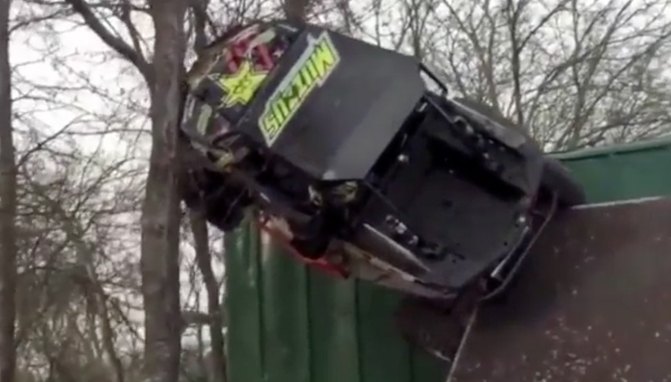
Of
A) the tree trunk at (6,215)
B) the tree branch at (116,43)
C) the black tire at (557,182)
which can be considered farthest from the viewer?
the tree trunk at (6,215)

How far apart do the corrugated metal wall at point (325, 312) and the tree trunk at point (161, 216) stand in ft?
18.5

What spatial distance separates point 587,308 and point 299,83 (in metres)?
1.02

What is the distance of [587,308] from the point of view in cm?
350

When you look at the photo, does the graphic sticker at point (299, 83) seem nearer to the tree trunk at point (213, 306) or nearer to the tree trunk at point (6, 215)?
the tree trunk at point (213, 306)

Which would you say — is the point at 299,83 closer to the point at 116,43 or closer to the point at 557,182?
the point at 557,182

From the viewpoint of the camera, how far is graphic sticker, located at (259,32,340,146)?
11.6ft

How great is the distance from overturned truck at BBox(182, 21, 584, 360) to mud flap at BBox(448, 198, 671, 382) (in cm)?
9

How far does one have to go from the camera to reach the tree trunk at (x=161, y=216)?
10.9m

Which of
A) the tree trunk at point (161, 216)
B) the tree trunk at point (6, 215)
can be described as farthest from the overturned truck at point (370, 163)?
the tree trunk at point (6, 215)

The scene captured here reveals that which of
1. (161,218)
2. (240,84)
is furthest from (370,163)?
(161,218)

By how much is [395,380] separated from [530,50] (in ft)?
49.4

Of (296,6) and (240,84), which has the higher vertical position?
(296,6)

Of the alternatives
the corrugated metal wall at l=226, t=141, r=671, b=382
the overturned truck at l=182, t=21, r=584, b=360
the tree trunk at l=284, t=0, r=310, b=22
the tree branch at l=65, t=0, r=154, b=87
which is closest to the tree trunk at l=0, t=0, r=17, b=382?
the tree branch at l=65, t=0, r=154, b=87

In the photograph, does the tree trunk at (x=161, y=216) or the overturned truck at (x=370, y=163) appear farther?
the tree trunk at (x=161, y=216)
